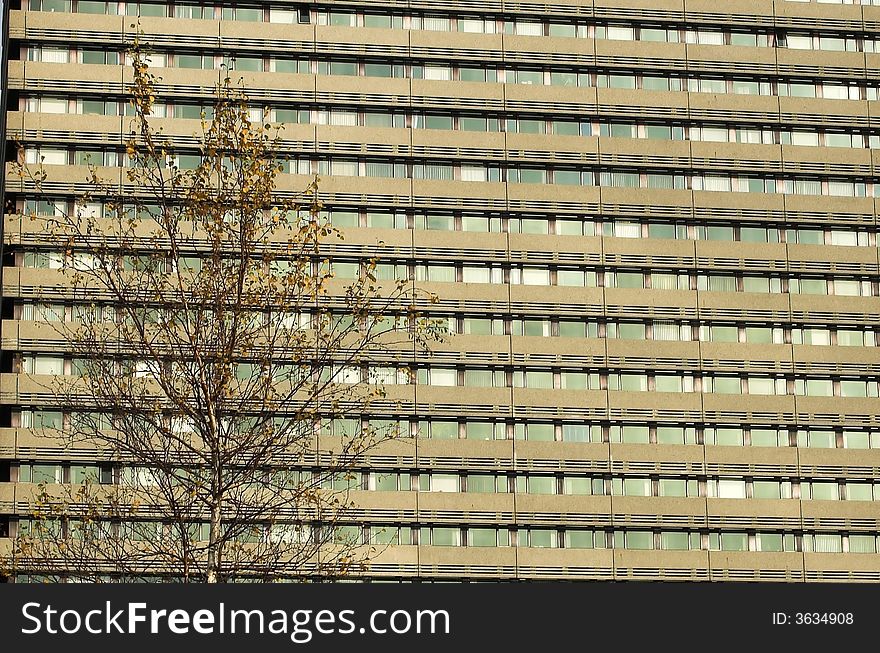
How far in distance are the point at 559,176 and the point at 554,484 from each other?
15651 millimetres

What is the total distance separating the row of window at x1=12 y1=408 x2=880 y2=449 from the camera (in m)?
72.6

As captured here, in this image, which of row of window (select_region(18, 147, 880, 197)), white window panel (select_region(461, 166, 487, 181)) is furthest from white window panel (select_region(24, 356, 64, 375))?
white window panel (select_region(461, 166, 487, 181))

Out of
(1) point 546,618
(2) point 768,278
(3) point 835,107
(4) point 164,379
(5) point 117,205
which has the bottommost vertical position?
(1) point 546,618

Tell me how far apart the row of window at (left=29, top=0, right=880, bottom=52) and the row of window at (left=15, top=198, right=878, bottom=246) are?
32.2 feet

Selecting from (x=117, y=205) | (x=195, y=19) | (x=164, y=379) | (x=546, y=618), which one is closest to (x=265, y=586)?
(x=546, y=618)

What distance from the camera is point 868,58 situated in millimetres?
80812

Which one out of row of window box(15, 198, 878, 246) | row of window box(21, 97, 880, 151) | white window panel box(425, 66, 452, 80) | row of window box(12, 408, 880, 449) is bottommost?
row of window box(12, 408, 880, 449)

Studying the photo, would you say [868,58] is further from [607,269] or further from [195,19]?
[195,19]

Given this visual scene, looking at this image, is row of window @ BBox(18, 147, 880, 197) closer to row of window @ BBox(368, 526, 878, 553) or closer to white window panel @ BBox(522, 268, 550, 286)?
white window panel @ BBox(522, 268, 550, 286)

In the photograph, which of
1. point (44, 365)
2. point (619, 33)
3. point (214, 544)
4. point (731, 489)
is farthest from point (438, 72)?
point (214, 544)

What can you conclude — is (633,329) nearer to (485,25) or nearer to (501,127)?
(501,127)

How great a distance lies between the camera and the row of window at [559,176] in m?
74.9

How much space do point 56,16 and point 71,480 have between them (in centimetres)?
2311

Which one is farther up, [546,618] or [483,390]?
[483,390]
